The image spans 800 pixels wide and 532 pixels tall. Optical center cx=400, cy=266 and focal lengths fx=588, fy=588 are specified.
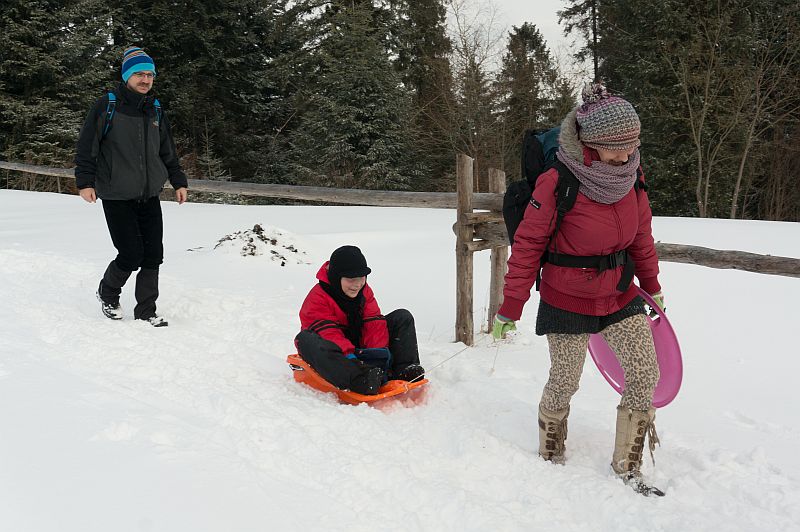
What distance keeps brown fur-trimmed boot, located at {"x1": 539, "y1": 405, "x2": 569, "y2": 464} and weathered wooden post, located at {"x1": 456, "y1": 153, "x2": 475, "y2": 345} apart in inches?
75.6

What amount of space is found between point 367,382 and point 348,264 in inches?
29.9

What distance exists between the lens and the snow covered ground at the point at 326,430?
2262 mm

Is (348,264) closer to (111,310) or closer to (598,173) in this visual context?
(598,173)

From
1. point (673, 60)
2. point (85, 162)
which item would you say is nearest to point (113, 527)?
point (85, 162)

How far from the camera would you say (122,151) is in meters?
4.46

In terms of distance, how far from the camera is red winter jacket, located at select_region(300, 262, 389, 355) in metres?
3.68

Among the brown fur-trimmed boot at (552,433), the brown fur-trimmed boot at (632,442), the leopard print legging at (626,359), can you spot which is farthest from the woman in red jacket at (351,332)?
the brown fur-trimmed boot at (632,442)

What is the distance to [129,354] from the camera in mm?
3850

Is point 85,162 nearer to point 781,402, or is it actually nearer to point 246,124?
Result: point 781,402

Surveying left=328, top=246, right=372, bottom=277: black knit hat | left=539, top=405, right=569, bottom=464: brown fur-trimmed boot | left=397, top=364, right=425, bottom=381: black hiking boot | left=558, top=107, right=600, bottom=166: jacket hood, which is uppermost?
left=558, top=107, right=600, bottom=166: jacket hood

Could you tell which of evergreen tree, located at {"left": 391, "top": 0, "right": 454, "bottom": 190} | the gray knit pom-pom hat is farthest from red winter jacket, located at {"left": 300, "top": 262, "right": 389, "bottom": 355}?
evergreen tree, located at {"left": 391, "top": 0, "right": 454, "bottom": 190}

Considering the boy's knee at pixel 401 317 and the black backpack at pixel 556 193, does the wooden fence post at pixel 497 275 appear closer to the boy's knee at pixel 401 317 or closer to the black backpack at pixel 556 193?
the boy's knee at pixel 401 317

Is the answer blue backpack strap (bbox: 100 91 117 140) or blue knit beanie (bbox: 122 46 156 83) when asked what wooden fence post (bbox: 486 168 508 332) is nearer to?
blue knit beanie (bbox: 122 46 156 83)

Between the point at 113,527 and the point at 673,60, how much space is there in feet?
71.4
